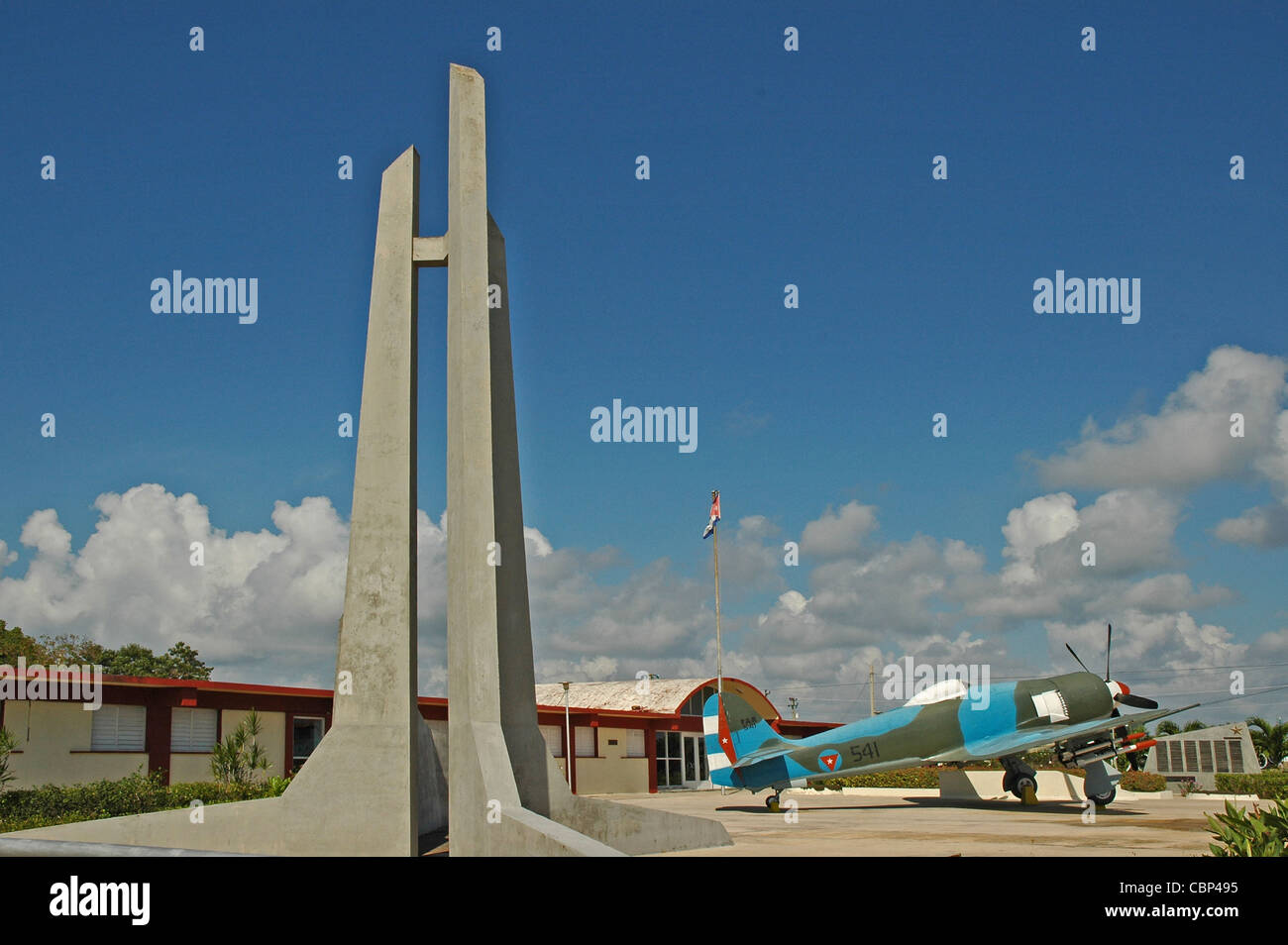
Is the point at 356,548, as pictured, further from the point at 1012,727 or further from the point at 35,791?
the point at 1012,727

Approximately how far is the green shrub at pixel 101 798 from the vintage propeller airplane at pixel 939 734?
13.3 metres

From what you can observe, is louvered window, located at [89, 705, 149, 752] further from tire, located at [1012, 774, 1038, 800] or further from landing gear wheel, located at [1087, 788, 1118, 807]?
landing gear wheel, located at [1087, 788, 1118, 807]

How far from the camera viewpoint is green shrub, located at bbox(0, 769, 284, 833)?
19625 millimetres

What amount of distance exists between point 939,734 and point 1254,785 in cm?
1065

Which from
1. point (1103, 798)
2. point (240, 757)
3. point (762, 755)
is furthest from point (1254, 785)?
point (240, 757)

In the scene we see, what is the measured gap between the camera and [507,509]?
56.0 ft

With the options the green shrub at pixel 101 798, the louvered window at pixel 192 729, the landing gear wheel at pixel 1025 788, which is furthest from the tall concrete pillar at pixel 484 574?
the landing gear wheel at pixel 1025 788

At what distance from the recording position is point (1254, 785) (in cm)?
3161

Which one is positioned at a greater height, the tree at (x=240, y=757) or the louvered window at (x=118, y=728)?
the louvered window at (x=118, y=728)

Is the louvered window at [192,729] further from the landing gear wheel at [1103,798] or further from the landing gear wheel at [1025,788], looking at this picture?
the landing gear wheel at [1103,798]

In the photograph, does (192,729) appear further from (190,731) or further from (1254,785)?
(1254,785)

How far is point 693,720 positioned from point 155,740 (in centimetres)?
2712

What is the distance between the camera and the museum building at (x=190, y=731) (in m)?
23.6
